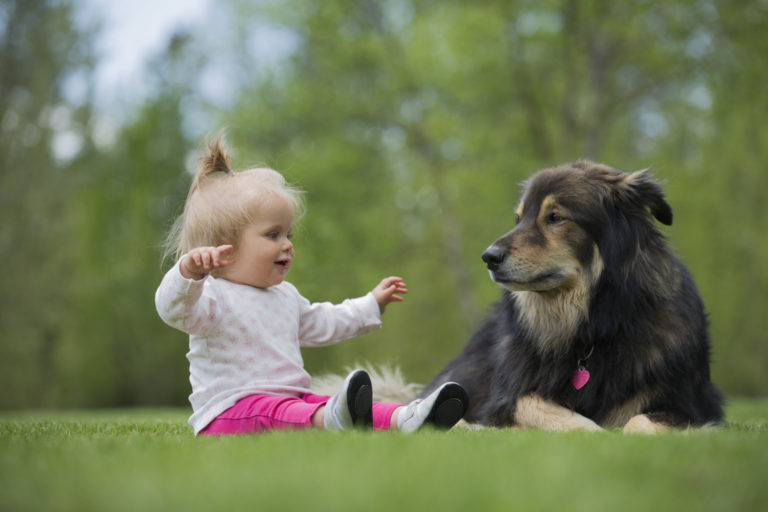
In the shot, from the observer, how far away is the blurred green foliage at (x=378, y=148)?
1400cm

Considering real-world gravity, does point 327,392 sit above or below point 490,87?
below

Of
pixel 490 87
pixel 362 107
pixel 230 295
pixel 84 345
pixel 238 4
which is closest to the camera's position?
pixel 230 295

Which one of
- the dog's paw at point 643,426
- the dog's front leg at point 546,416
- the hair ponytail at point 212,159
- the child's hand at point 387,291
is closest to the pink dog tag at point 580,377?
the dog's front leg at point 546,416

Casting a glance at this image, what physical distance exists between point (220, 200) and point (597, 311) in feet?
6.77

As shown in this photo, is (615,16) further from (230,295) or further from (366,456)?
(366,456)

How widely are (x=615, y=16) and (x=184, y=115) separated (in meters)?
12.2

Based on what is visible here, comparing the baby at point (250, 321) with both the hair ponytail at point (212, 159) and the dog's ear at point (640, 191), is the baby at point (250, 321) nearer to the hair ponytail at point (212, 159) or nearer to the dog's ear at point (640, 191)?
the hair ponytail at point (212, 159)

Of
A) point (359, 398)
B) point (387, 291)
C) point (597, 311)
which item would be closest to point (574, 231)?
point (597, 311)

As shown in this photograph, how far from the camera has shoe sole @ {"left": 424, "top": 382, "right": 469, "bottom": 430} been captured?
308 centimetres

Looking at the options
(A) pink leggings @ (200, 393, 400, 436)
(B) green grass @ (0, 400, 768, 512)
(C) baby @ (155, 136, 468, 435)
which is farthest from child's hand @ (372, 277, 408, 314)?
(B) green grass @ (0, 400, 768, 512)

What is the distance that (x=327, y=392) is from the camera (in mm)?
4613

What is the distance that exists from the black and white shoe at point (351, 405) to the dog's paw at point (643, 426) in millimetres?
1192

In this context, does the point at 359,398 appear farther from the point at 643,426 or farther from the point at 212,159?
the point at 212,159

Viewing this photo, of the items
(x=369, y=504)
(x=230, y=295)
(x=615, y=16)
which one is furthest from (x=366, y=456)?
(x=615, y=16)
